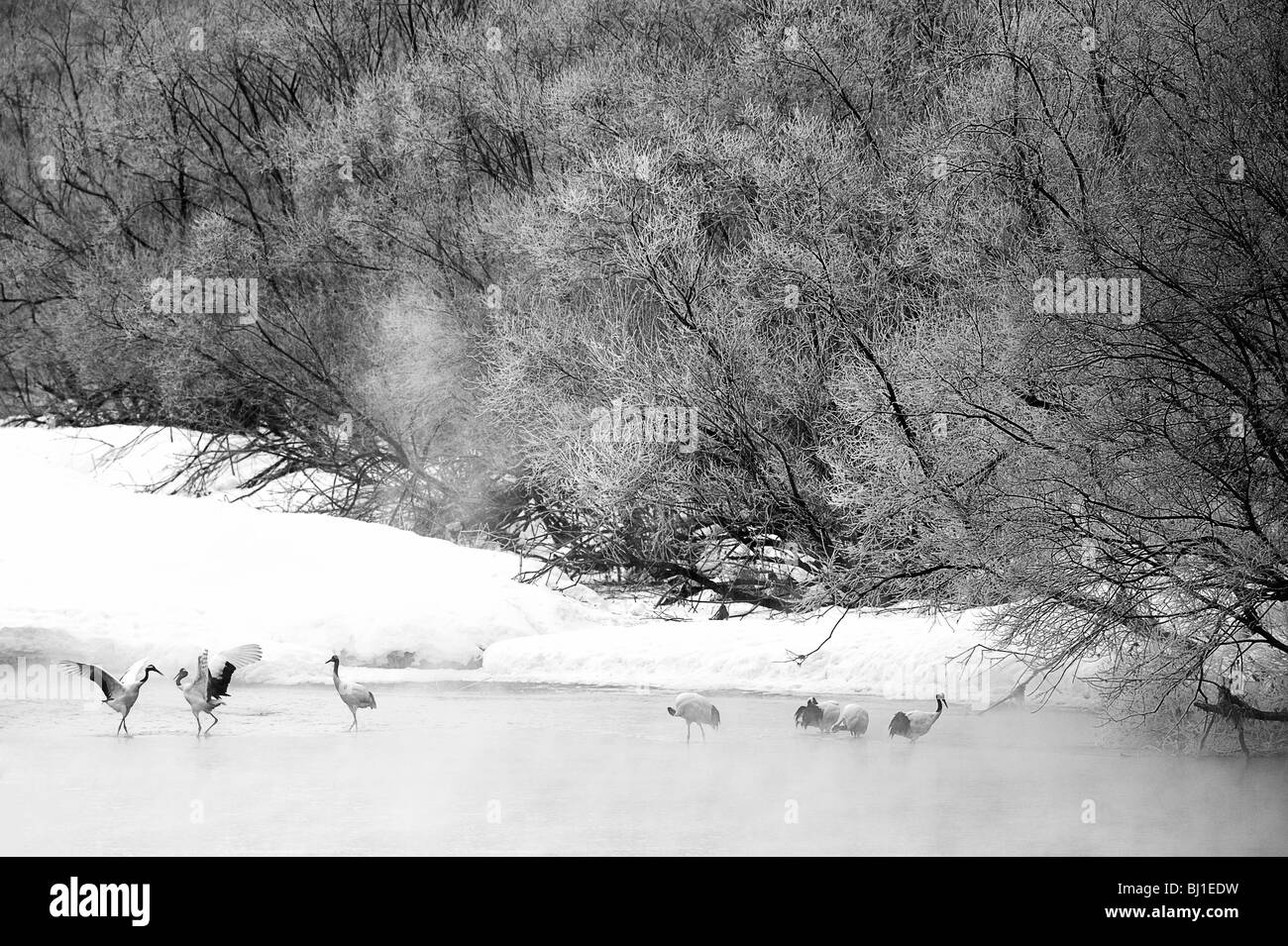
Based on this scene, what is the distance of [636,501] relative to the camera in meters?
16.0

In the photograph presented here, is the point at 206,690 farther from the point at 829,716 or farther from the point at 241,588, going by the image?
the point at 241,588

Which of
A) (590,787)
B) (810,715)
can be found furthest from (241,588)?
(590,787)

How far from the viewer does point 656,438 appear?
16.0m

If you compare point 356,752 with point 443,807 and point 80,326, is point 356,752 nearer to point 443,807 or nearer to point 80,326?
point 443,807

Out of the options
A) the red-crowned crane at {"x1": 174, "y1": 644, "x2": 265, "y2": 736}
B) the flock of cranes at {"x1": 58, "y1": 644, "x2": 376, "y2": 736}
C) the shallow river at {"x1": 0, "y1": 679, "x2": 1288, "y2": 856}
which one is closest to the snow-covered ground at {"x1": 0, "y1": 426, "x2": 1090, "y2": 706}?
the shallow river at {"x1": 0, "y1": 679, "x2": 1288, "y2": 856}

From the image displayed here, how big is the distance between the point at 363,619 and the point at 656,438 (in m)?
4.41

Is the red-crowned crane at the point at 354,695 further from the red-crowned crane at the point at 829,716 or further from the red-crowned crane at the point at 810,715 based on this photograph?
the red-crowned crane at the point at 829,716

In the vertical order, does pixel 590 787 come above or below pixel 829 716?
below

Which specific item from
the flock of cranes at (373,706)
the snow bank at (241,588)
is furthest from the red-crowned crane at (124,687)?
the snow bank at (241,588)

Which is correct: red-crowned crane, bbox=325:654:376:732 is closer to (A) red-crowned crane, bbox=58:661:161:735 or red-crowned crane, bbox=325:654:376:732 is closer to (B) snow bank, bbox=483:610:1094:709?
(A) red-crowned crane, bbox=58:661:161:735

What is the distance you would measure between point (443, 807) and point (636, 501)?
9000mm

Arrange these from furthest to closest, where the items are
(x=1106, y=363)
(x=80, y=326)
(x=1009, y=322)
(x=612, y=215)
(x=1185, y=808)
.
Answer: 1. (x=80, y=326)
2. (x=612, y=215)
3. (x=1009, y=322)
4. (x=1106, y=363)
5. (x=1185, y=808)

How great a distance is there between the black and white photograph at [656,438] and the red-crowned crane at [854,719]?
2 cm

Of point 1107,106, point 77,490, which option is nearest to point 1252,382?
point 1107,106
